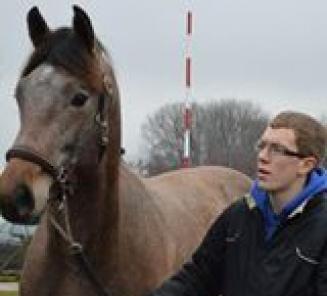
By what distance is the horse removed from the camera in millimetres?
4473

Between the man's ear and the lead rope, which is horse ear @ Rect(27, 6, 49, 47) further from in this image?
the man's ear

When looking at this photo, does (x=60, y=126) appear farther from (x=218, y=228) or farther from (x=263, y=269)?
(x=263, y=269)

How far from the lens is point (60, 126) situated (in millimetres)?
4617

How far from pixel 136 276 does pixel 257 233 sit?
63.8 inches

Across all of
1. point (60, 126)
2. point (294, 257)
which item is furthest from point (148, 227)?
point (294, 257)

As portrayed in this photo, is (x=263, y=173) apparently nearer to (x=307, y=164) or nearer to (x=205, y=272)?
(x=307, y=164)

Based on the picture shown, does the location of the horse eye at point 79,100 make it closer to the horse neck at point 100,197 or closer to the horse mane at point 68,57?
the horse mane at point 68,57

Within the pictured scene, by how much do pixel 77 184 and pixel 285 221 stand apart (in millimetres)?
1473

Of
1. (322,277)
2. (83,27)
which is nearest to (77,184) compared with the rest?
(83,27)

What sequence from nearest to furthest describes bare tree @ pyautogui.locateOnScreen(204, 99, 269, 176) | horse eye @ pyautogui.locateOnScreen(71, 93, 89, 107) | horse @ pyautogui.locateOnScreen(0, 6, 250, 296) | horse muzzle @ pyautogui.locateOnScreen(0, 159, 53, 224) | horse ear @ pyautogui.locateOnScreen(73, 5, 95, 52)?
horse muzzle @ pyautogui.locateOnScreen(0, 159, 53, 224), horse @ pyautogui.locateOnScreen(0, 6, 250, 296), horse eye @ pyautogui.locateOnScreen(71, 93, 89, 107), horse ear @ pyautogui.locateOnScreen(73, 5, 95, 52), bare tree @ pyautogui.locateOnScreen(204, 99, 269, 176)

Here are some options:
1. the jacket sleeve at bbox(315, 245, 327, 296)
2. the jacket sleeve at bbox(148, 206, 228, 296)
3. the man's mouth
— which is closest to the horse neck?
the jacket sleeve at bbox(148, 206, 228, 296)

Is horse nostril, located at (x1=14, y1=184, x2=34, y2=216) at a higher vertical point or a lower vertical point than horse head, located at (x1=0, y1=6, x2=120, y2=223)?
lower

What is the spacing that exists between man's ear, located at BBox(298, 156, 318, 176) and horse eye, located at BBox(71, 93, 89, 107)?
4.58 feet

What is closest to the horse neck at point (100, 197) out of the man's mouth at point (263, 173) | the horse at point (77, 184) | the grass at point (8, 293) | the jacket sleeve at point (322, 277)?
the horse at point (77, 184)
